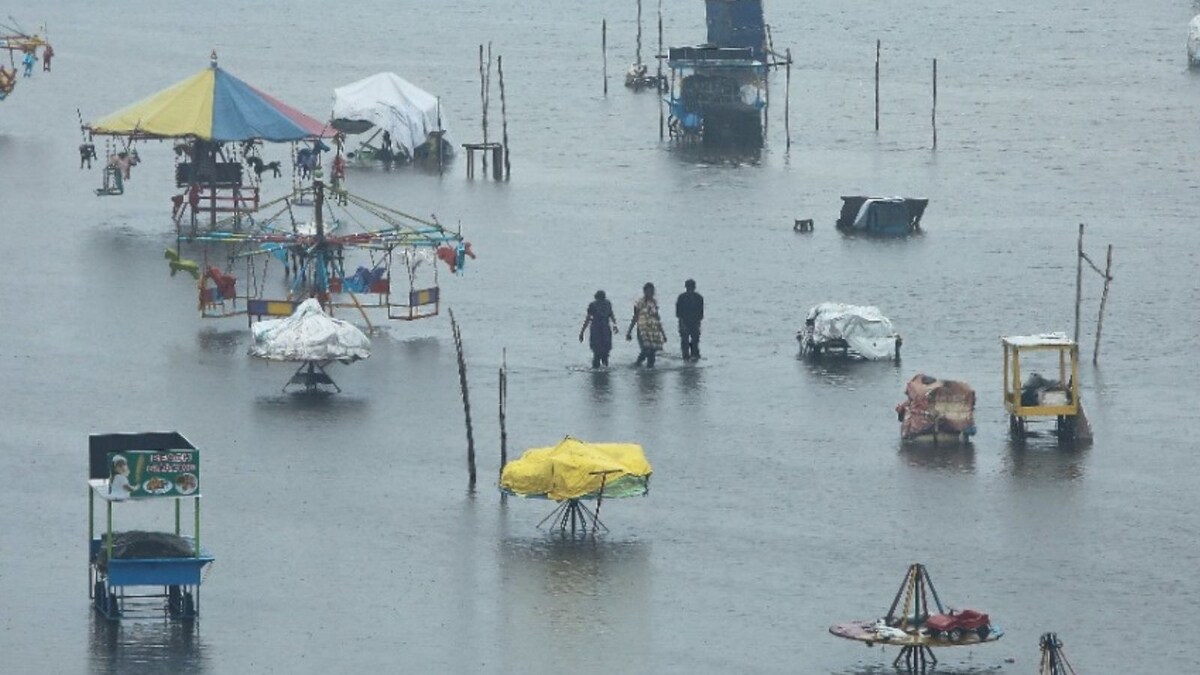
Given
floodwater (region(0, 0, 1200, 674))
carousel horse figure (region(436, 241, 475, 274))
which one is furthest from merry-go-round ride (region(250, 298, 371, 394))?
carousel horse figure (region(436, 241, 475, 274))

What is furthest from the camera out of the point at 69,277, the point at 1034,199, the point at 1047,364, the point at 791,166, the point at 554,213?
the point at 791,166

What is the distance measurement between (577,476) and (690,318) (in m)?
12.9

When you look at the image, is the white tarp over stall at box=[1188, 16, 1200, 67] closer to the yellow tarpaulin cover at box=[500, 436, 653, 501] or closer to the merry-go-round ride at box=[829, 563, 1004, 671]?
the yellow tarpaulin cover at box=[500, 436, 653, 501]

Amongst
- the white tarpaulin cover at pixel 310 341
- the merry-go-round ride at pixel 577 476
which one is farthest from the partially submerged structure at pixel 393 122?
the merry-go-round ride at pixel 577 476

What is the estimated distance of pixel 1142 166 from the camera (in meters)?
80.9

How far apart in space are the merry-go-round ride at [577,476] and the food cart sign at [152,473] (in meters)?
5.08

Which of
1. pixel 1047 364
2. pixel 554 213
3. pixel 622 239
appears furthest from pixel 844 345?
pixel 554 213

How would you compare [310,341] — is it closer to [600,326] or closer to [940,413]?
[600,326]

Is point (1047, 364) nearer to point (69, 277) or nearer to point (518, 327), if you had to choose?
point (518, 327)

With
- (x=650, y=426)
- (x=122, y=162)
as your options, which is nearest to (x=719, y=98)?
(x=122, y=162)

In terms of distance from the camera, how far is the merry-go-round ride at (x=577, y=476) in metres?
34.2

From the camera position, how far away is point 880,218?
64.1 m

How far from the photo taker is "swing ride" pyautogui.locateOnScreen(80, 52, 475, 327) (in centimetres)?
4994

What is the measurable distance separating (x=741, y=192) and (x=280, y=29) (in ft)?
263
